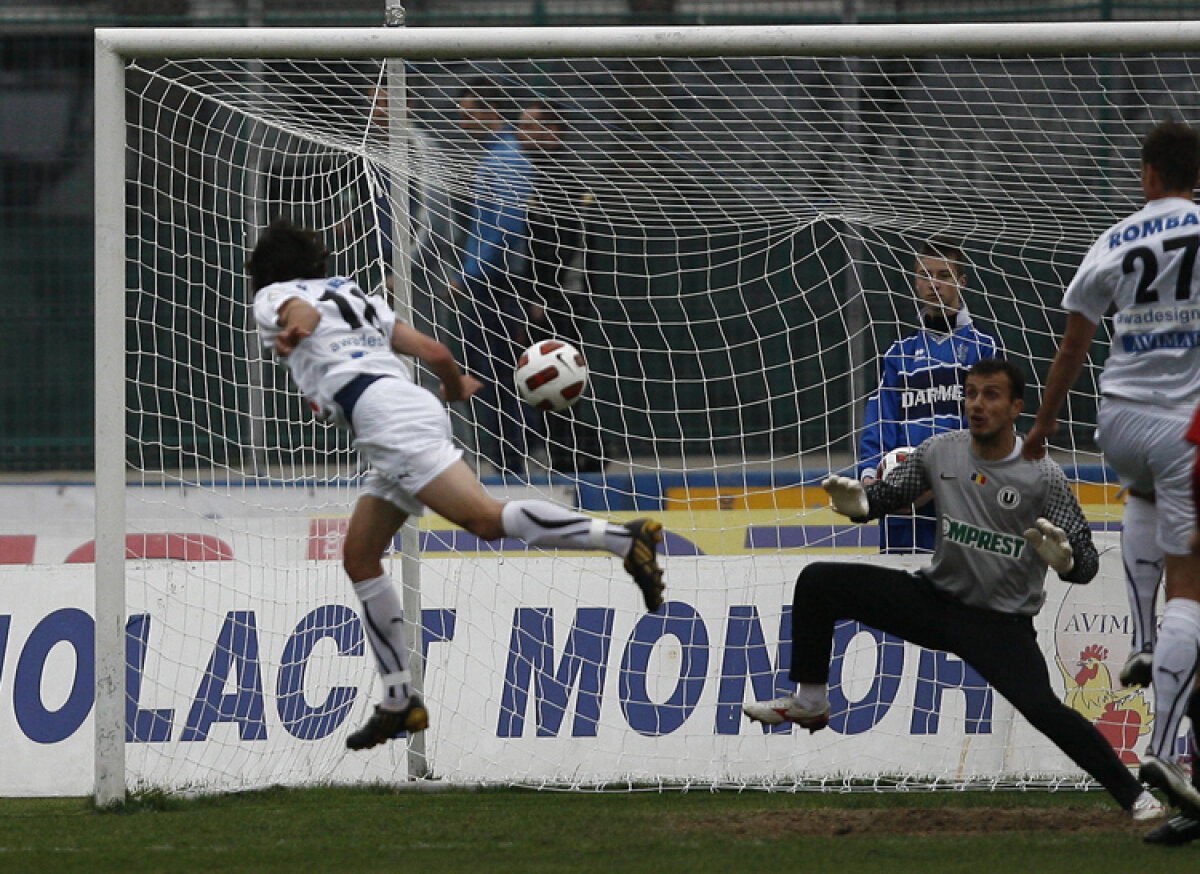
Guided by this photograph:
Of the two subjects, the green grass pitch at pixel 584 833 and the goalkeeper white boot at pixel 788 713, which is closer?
the green grass pitch at pixel 584 833

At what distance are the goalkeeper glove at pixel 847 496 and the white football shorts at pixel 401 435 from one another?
137 cm

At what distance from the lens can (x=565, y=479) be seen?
794cm

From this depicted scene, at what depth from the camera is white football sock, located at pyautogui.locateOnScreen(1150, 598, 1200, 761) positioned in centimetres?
495

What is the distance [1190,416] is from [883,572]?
4.51 feet

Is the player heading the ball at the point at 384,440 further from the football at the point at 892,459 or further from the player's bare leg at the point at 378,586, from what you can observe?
the football at the point at 892,459

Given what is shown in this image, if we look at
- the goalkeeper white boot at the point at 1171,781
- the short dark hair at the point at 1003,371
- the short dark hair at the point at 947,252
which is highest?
the short dark hair at the point at 947,252

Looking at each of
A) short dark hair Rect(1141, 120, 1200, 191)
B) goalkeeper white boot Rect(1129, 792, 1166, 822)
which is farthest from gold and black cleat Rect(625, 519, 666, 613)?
short dark hair Rect(1141, 120, 1200, 191)

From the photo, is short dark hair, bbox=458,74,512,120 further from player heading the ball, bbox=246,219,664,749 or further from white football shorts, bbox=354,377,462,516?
white football shorts, bbox=354,377,462,516

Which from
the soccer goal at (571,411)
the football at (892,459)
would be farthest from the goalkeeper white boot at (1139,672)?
the soccer goal at (571,411)

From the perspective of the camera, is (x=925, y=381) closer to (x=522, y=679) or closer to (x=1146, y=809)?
(x=522, y=679)

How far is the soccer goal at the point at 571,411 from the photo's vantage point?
661 centimetres

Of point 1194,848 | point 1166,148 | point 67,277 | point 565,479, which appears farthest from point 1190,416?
point 67,277

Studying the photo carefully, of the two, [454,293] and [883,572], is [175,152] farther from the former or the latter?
[883,572]

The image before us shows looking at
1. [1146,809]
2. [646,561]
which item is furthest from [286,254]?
[1146,809]
